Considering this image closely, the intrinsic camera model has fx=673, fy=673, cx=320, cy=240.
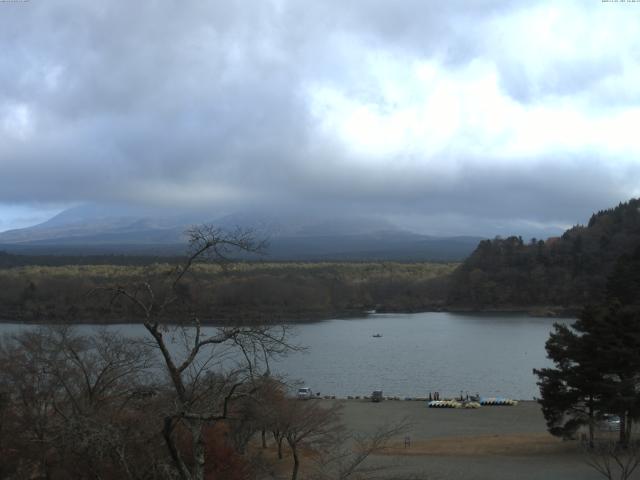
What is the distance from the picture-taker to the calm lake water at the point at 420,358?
28.5m

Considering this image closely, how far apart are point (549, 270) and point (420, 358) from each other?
35463mm

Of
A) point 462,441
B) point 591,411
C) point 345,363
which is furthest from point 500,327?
point 591,411

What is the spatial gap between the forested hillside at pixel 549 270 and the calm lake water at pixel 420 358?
1184 centimetres

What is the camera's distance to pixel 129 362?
10.6 m

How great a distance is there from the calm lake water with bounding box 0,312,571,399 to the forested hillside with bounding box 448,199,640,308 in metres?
11.8

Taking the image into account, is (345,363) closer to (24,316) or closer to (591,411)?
(591,411)

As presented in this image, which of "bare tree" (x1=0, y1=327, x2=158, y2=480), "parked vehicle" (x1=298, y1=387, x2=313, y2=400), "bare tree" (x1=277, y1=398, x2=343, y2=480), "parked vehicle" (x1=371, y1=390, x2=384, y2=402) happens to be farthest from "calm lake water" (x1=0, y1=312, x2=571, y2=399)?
"bare tree" (x1=0, y1=327, x2=158, y2=480)

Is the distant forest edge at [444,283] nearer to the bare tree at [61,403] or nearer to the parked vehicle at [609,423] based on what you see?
the parked vehicle at [609,423]

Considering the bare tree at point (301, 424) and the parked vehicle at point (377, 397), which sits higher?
the bare tree at point (301, 424)

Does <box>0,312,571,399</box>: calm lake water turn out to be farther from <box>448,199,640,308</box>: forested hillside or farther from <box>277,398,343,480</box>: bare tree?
<box>448,199,640,308</box>: forested hillside

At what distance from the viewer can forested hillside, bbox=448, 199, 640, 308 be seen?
63469 millimetres

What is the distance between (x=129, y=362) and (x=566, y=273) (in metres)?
60.9

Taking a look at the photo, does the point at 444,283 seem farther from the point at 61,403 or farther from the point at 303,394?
the point at 61,403

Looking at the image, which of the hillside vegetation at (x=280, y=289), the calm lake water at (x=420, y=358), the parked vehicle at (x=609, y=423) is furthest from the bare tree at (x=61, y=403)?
the hillside vegetation at (x=280, y=289)
